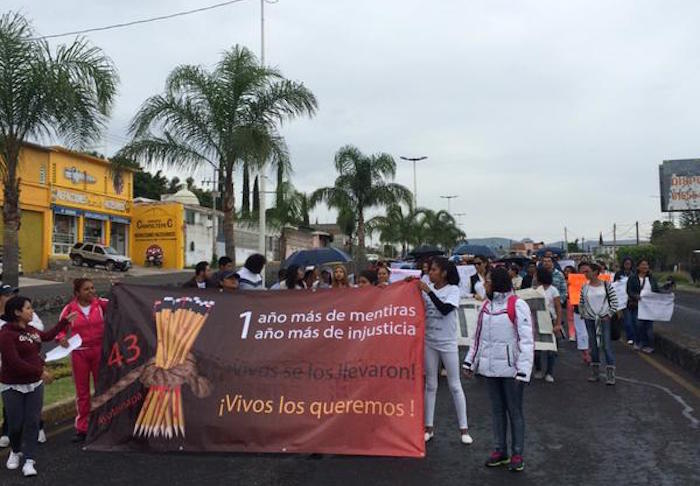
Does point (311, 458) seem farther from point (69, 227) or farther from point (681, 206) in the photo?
point (681, 206)

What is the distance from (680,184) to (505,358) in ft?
165

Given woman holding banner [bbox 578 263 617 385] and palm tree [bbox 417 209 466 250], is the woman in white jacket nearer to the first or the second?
woman holding banner [bbox 578 263 617 385]

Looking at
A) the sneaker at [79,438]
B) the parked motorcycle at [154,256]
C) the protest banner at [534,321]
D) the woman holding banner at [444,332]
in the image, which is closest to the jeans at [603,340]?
the protest banner at [534,321]

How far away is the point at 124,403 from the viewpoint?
19.2 ft

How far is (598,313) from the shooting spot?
898 centimetres

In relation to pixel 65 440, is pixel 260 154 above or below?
above

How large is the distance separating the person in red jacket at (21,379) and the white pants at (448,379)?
3.26m

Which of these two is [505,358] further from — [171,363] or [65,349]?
[65,349]

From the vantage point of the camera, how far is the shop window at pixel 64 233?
128 ft

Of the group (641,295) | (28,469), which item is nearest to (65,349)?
(28,469)

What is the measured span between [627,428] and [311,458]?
3128mm

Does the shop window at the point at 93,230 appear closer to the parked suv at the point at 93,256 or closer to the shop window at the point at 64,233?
the shop window at the point at 64,233

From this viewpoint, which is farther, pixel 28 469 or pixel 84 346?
pixel 84 346

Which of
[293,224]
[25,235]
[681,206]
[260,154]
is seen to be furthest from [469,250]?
[681,206]
